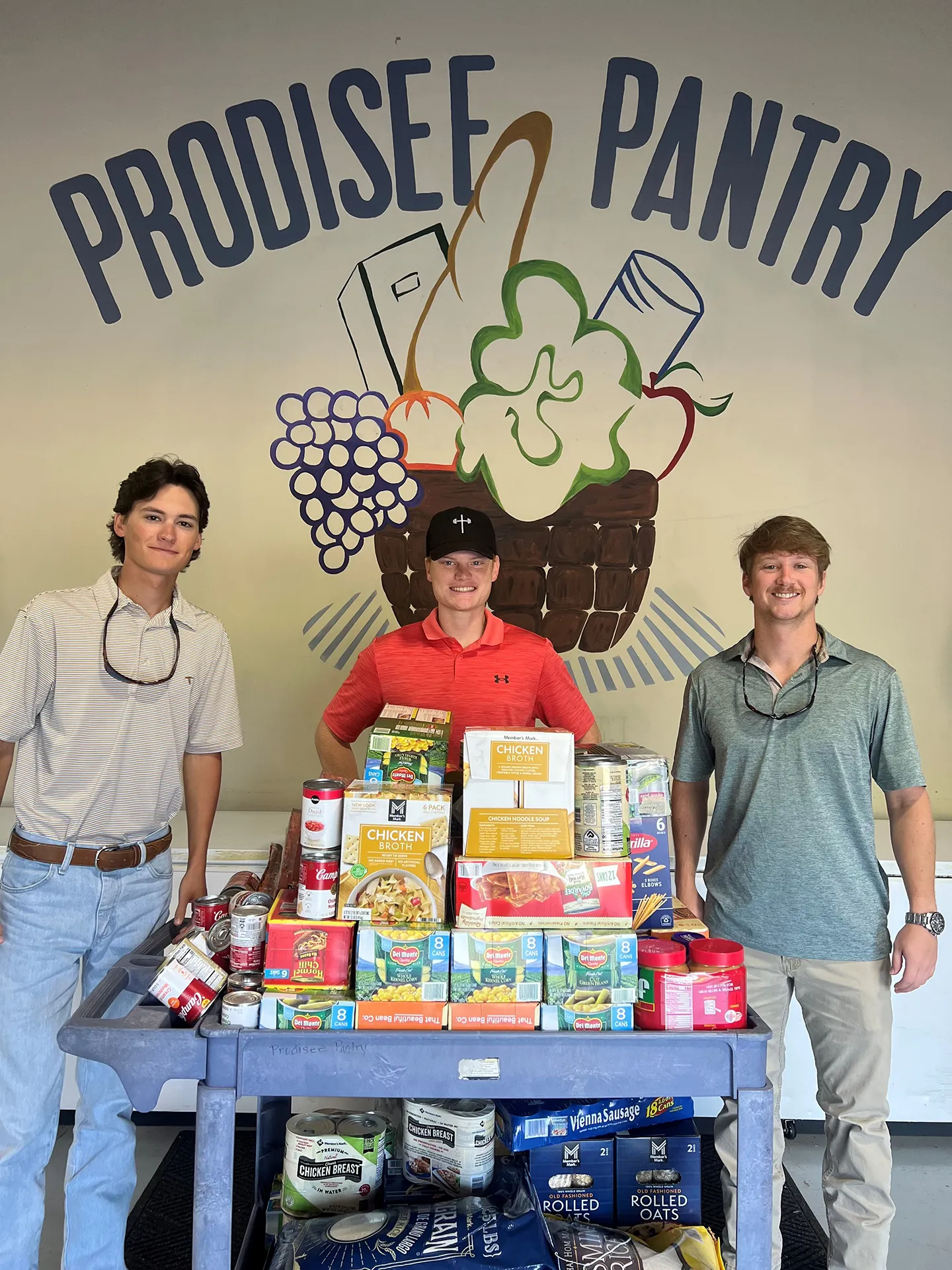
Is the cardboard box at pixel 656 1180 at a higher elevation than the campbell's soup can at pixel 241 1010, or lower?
lower

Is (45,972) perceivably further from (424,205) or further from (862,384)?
(862,384)

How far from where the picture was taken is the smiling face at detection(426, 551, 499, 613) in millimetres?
2393

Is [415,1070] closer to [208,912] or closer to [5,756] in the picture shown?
[208,912]

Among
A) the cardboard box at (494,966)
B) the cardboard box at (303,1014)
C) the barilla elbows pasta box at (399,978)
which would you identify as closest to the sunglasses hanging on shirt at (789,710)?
the cardboard box at (494,966)

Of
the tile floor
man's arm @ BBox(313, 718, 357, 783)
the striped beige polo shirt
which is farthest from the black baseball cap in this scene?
Result: the tile floor

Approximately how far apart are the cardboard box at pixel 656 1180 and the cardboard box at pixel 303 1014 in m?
0.79

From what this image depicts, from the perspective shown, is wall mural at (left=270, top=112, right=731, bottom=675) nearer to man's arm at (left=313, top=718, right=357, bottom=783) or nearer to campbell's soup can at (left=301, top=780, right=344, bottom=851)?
man's arm at (left=313, top=718, right=357, bottom=783)

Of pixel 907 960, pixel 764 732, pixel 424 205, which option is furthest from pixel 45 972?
pixel 424 205

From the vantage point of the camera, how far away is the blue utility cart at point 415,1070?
1538 mm

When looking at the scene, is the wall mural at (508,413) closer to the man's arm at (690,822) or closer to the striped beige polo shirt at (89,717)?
the man's arm at (690,822)

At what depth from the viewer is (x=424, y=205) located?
3.48 meters

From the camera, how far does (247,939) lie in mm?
1610

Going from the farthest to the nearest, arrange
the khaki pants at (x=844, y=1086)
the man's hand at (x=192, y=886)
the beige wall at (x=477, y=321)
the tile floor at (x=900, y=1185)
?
1. the beige wall at (x=477, y=321)
2. the tile floor at (x=900, y=1185)
3. the man's hand at (x=192, y=886)
4. the khaki pants at (x=844, y=1086)

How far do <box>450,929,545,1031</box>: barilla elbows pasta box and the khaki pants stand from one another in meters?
0.74
